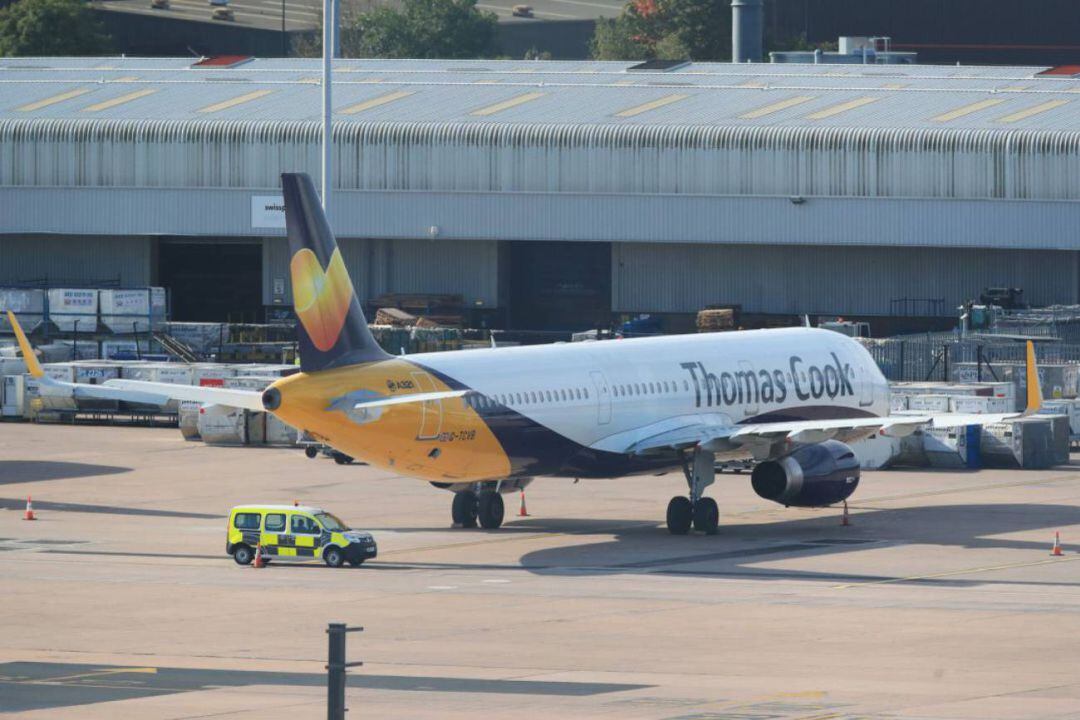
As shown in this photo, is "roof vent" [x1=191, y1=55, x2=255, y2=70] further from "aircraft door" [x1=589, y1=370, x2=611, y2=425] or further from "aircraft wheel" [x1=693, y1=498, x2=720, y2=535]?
"aircraft wheel" [x1=693, y1=498, x2=720, y2=535]

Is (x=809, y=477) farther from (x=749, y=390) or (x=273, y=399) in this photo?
(x=273, y=399)

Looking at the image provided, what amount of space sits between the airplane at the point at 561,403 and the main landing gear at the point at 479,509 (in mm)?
36

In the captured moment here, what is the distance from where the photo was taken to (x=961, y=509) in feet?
188

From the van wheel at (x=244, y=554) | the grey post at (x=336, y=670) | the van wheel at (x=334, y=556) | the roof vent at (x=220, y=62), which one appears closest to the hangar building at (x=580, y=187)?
the roof vent at (x=220, y=62)

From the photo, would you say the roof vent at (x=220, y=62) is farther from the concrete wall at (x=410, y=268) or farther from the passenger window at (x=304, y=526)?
the passenger window at (x=304, y=526)

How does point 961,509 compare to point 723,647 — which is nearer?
point 723,647

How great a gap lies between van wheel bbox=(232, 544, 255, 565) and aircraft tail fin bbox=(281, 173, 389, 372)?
4197mm

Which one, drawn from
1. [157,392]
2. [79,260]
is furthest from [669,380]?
[79,260]

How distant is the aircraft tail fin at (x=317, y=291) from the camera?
156ft

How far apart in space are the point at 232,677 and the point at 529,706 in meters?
5.35

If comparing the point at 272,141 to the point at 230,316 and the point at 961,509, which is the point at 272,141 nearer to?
the point at 230,316

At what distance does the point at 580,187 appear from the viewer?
100938 millimetres

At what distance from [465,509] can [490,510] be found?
2.17 ft

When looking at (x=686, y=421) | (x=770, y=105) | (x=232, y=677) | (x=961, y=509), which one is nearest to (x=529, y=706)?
(x=232, y=677)
